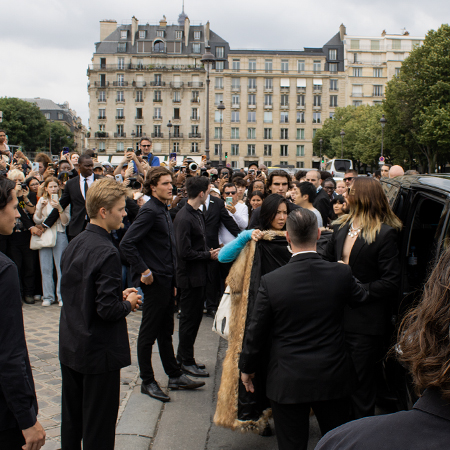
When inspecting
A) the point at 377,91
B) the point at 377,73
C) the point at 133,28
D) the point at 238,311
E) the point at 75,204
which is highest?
the point at 133,28

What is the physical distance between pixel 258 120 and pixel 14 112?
136ft

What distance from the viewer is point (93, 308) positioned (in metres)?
3.19

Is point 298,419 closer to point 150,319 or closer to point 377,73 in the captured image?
point 150,319

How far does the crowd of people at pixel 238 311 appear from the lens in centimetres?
297

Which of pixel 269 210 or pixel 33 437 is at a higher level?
pixel 269 210

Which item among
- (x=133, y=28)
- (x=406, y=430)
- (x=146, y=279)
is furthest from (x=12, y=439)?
(x=133, y=28)

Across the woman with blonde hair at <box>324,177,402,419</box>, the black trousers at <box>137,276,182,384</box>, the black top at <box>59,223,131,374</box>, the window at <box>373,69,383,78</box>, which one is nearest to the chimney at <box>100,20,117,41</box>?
the window at <box>373,69,383,78</box>

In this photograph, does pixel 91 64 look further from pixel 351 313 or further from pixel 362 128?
pixel 351 313

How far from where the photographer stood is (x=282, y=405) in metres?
3.04

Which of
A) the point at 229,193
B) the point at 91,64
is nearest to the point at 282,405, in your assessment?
the point at 229,193

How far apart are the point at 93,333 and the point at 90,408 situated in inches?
19.3

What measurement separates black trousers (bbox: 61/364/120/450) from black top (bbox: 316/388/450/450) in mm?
2305

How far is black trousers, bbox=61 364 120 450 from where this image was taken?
3.18 meters

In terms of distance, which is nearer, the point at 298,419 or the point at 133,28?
the point at 298,419
